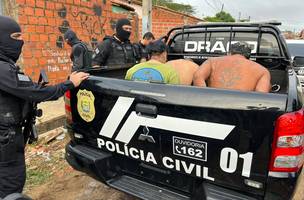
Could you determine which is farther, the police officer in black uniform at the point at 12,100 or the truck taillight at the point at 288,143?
the police officer in black uniform at the point at 12,100

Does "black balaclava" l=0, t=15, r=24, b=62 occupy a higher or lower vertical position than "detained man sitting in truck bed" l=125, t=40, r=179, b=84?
higher

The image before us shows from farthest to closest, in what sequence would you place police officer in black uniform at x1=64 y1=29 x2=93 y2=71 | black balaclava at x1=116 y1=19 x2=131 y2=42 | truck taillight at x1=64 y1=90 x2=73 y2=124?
police officer in black uniform at x1=64 y1=29 x2=93 y2=71 < black balaclava at x1=116 y1=19 x2=131 y2=42 < truck taillight at x1=64 y1=90 x2=73 y2=124

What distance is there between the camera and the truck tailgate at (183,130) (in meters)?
1.89

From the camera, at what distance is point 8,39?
2230 mm

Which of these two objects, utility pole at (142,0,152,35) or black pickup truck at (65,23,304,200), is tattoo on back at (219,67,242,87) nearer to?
black pickup truck at (65,23,304,200)

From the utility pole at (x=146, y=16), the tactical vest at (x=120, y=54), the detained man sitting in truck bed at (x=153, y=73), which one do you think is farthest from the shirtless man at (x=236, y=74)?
the utility pole at (x=146, y=16)

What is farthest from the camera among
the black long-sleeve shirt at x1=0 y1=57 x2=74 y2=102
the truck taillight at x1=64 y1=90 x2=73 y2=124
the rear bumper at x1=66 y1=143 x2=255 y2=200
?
the truck taillight at x1=64 y1=90 x2=73 y2=124

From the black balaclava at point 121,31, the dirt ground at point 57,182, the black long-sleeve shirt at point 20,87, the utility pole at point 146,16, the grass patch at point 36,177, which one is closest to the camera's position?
the black long-sleeve shirt at point 20,87

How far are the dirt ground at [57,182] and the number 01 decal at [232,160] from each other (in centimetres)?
136

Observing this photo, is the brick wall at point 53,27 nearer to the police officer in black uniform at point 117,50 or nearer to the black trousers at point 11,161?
the police officer in black uniform at point 117,50

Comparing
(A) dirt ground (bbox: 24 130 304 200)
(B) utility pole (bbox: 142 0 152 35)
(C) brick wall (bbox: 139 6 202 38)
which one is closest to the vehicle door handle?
(A) dirt ground (bbox: 24 130 304 200)

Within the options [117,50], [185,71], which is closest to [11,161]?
[185,71]

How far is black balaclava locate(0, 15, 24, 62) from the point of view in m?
2.20

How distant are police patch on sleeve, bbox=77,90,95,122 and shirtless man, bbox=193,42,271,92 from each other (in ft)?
3.15
